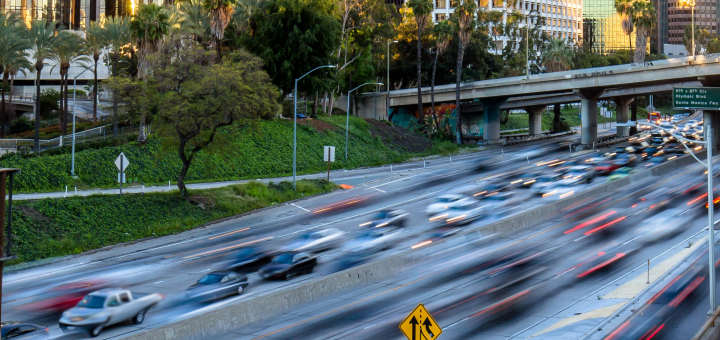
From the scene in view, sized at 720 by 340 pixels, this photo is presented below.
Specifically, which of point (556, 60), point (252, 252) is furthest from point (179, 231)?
point (556, 60)

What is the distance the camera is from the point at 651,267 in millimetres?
34031

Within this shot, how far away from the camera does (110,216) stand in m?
43.1

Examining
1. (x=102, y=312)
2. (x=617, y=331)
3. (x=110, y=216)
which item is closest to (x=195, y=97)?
(x=110, y=216)

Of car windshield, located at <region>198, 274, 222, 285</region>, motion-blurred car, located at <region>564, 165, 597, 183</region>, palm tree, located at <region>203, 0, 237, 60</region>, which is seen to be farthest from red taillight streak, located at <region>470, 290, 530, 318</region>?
palm tree, located at <region>203, 0, 237, 60</region>

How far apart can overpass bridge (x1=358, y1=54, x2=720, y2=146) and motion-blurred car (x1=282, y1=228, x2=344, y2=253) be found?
49188 millimetres

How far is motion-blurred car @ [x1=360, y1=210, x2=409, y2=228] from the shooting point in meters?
45.3

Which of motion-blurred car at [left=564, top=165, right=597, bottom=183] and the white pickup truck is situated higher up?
motion-blurred car at [left=564, top=165, right=597, bottom=183]

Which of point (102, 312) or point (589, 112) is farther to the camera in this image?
point (589, 112)

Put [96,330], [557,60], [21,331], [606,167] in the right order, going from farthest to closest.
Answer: [557,60]
[606,167]
[96,330]
[21,331]

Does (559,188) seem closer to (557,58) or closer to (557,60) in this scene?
(557,60)

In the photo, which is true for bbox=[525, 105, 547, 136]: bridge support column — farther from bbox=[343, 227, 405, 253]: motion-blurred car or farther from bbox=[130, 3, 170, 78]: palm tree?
bbox=[343, 227, 405, 253]: motion-blurred car

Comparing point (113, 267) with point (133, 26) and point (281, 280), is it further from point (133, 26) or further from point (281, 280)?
point (133, 26)

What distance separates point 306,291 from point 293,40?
51890 millimetres

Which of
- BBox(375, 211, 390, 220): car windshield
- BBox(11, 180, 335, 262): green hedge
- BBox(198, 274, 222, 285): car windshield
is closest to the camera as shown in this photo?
BBox(198, 274, 222, 285): car windshield
